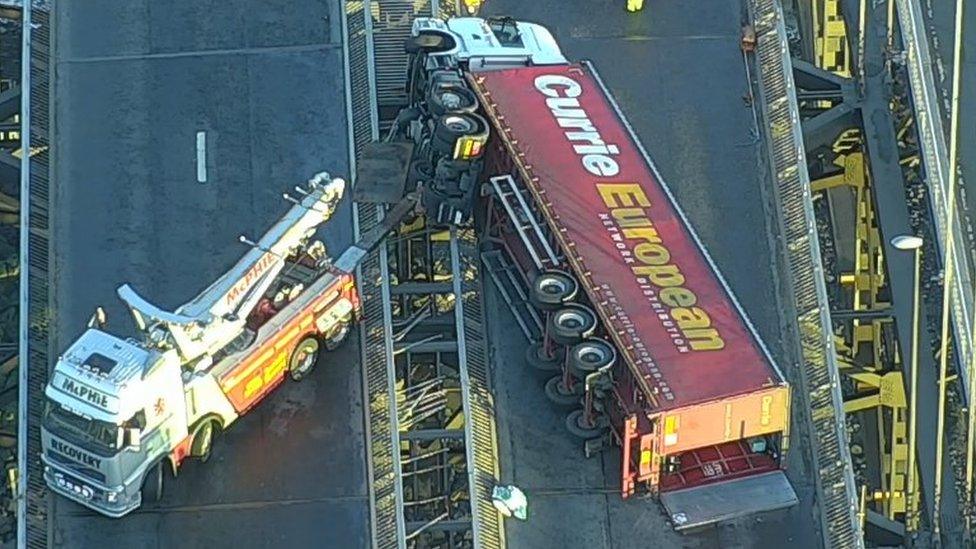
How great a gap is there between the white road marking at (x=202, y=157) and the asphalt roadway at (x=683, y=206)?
712 centimetres

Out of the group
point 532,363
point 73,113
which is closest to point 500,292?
point 532,363

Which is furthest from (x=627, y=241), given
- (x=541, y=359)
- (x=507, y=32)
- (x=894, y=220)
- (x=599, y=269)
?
(x=894, y=220)

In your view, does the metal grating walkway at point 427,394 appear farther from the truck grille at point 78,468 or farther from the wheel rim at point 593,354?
the truck grille at point 78,468

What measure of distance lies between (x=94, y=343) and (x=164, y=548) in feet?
13.9

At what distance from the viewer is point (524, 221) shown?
56.1m

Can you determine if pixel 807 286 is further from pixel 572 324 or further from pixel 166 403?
pixel 166 403

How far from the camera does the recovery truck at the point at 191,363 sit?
52.3m

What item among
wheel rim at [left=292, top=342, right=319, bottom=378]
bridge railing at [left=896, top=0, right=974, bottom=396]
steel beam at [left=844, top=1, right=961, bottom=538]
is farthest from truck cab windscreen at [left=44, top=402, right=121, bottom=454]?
bridge railing at [left=896, top=0, right=974, bottom=396]

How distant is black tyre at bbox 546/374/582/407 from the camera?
55.2 metres

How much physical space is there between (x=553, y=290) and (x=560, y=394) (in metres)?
2.17

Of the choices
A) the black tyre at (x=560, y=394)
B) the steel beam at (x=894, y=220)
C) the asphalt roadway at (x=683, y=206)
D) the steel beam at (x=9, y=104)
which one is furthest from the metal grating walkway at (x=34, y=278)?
the steel beam at (x=894, y=220)

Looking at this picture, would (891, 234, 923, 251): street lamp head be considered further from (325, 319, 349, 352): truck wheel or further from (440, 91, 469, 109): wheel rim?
(325, 319, 349, 352): truck wheel

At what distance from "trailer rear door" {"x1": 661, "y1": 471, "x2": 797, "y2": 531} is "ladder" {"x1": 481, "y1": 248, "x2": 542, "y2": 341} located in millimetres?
4641

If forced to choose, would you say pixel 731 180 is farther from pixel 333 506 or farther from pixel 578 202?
pixel 333 506
